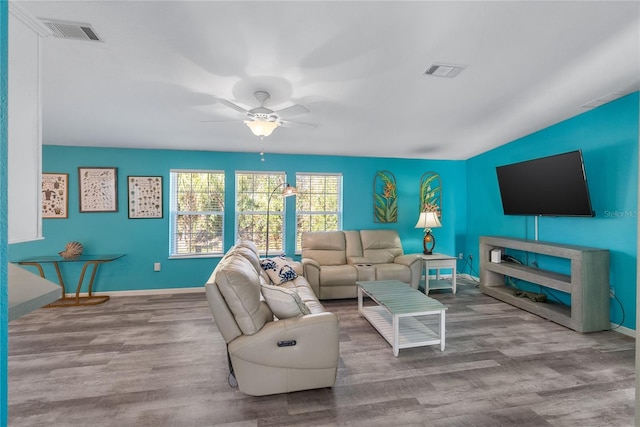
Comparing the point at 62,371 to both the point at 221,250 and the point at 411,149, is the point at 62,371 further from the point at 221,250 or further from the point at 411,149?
the point at 411,149

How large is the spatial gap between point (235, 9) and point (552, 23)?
2.28 m

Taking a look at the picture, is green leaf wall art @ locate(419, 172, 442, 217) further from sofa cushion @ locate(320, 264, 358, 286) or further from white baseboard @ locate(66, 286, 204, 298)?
white baseboard @ locate(66, 286, 204, 298)

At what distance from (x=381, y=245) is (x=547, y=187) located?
2.49 meters

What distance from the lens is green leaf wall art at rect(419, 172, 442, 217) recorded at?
559cm

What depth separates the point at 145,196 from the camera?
4648 mm

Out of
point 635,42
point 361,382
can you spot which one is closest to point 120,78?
point 361,382

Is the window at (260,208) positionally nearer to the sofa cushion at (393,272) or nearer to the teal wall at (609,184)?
the sofa cushion at (393,272)

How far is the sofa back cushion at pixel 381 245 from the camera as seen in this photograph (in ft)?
16.3

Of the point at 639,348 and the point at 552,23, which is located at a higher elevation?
the point at 552,23

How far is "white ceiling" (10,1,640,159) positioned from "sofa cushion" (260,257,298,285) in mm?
1871

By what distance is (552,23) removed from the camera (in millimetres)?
2117

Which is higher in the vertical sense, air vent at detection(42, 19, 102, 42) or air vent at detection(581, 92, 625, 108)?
air vent at detection(42, 19, 102, 42)

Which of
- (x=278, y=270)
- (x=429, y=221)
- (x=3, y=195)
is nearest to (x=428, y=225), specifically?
(x=429, y=221)

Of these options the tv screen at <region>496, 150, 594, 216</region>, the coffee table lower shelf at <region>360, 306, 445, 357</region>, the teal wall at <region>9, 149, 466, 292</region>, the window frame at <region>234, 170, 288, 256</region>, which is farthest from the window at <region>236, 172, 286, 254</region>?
the tv screen at <region>496, 150, 594, 216</region>
